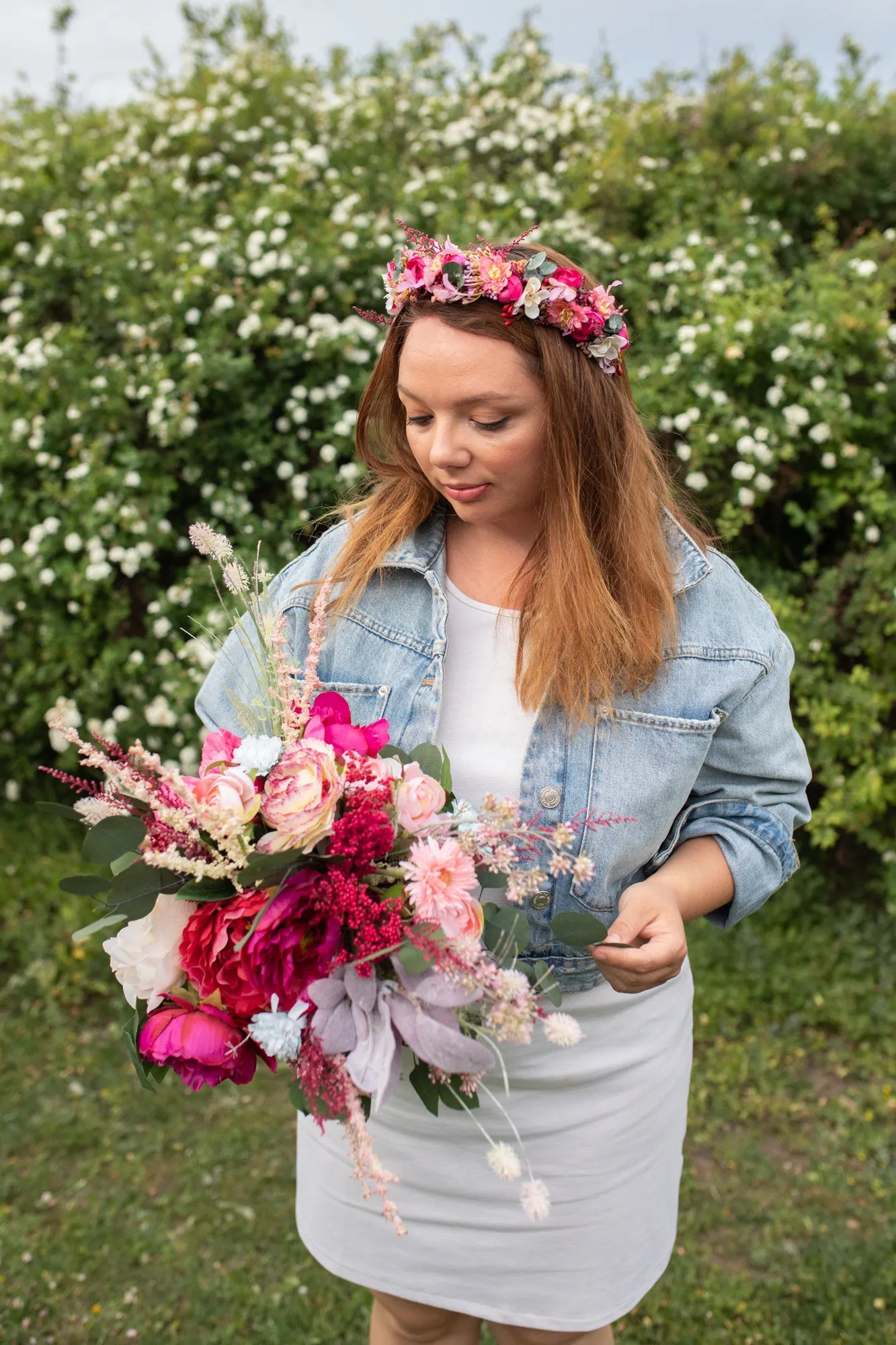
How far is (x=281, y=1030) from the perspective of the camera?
1.25 m

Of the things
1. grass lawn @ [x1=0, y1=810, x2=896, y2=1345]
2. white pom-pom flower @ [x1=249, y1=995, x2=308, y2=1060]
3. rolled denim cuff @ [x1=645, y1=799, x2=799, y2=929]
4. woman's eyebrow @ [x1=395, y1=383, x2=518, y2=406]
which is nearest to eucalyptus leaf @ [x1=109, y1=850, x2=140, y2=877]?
white pom-pom flower @ [x1=249, y1=995, x2=308, y2=1060]

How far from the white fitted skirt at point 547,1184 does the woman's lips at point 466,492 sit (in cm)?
81

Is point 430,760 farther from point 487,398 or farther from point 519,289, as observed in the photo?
point 519,289

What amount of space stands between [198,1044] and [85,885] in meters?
0.23

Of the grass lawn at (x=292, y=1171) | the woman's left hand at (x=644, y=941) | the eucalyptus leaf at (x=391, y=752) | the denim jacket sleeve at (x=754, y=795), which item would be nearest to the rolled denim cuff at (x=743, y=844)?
the denim jacket sleeve at (x=754, y=795)

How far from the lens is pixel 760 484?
3.51 metres

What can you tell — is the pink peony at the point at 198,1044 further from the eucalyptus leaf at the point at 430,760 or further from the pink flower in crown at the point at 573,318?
the pink flower in crown at the point at 573,318

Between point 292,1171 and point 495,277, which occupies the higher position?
point 495,277

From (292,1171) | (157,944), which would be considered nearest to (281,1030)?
(157,944)

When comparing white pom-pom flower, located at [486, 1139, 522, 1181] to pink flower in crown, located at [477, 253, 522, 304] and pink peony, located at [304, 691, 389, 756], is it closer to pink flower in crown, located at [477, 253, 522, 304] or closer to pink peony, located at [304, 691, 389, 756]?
pink peony, located at [304, 691, 389, 756]

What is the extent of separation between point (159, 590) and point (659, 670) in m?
2.65

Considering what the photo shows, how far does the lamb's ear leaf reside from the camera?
138 centimetres

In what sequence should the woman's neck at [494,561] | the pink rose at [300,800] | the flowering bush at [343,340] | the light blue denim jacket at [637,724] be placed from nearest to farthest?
the pink rose at [300,800], the light blue denim jacket at [637,724], the woman's neck at [494,561], the flowering bush at [343,340]

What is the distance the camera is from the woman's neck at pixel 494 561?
184 cm
